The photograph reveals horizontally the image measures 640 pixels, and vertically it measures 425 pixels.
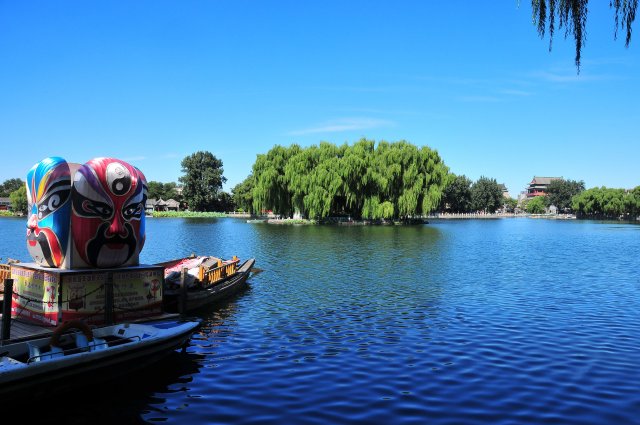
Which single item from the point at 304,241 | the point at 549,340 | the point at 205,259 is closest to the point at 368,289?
the point at 205,259

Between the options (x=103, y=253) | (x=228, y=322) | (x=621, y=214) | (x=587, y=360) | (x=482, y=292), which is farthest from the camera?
(x=621, y=214)

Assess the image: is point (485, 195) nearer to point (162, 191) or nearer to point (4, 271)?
point (162, 191)

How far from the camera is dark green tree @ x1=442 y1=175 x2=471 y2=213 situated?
130400 mm

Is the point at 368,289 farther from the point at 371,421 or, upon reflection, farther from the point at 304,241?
the point at 304,241

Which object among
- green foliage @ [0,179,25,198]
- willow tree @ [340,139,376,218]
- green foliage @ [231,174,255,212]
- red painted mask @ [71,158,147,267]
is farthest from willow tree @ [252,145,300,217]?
green foliage @ [0,179,25,198]

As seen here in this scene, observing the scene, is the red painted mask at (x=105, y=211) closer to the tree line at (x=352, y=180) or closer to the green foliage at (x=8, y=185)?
the tree line at (x=352, y=180)

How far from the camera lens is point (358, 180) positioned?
6556 cm

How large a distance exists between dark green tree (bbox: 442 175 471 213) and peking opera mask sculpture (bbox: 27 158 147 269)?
401 ft

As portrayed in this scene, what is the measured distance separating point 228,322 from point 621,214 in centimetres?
15102

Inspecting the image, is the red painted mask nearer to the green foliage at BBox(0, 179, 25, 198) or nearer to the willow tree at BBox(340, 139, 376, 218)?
the willow tree at BBox(340, 139, 376, 218)

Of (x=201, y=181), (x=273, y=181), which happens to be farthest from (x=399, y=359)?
(x=201, y=181)

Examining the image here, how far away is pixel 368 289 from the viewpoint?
1975cm

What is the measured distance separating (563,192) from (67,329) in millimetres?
175537

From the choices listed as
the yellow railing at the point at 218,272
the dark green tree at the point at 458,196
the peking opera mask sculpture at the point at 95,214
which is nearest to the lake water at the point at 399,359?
the yellow railing at the point at 218,272
